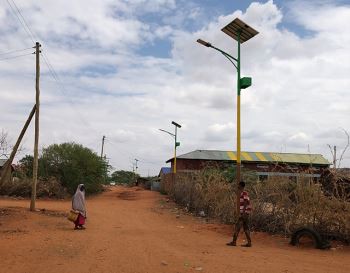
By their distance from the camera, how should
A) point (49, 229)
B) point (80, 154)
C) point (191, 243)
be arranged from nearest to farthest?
point (191, 243) → point (49, 229) → point (80, 154)

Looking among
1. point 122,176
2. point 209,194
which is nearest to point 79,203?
point 209,194

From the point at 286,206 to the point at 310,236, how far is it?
85.8 inches

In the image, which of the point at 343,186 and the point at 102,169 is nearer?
the point at 343,186

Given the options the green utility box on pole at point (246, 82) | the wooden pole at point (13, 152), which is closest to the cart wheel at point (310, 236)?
the green utility box on pole at point (246, 82)

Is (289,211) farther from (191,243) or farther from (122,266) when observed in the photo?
(122,266)

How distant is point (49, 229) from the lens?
15148 millimetres

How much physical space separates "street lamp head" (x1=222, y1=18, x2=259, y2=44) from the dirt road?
21.2 feet

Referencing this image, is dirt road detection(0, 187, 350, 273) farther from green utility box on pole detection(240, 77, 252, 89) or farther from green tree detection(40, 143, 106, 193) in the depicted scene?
green tree detection(40, 143, 106, 193)

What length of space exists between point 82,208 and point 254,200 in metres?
5.97

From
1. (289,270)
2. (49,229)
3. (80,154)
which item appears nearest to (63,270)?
(289,270)

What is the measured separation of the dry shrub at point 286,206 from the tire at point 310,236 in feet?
2.21

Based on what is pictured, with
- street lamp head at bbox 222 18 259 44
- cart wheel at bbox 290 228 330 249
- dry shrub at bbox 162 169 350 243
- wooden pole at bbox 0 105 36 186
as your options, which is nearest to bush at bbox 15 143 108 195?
wooden pole at bbox 0 105 36 186

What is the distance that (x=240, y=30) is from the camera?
48.0 feet

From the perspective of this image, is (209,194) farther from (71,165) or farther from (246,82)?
(71,165)
